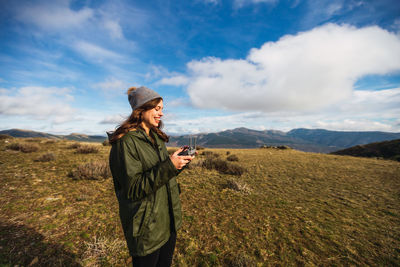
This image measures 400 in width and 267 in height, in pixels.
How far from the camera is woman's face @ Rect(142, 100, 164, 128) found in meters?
2.20

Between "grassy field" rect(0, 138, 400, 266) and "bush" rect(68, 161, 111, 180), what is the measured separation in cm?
22

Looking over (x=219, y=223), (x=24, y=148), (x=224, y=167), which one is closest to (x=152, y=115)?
(x=219, y=223)

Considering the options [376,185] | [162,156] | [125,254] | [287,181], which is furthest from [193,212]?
[376,185]

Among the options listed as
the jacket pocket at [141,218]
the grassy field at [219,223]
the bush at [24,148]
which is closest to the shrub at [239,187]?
the grassy field at [219,223]

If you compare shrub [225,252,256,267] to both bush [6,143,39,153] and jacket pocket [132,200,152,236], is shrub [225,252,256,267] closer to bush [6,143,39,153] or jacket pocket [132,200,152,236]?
jacket pocket [132,200,152,236]

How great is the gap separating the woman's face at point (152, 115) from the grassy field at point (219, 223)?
9.07 ft

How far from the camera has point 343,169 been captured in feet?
33.0

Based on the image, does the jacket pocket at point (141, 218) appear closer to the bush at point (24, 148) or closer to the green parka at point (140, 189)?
the green parka at point (140, 189)

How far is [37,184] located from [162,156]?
243 inches

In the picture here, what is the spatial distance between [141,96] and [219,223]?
12.4 ft

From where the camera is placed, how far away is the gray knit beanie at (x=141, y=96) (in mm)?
2092

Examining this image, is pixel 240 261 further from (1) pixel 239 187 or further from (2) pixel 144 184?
(1) pixel 239 187

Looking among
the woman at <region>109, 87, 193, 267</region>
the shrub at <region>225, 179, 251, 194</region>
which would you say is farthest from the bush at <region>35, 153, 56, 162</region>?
the shrub at <region>225, 179, 251, 194</region>

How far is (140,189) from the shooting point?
Answer: 1.71m
